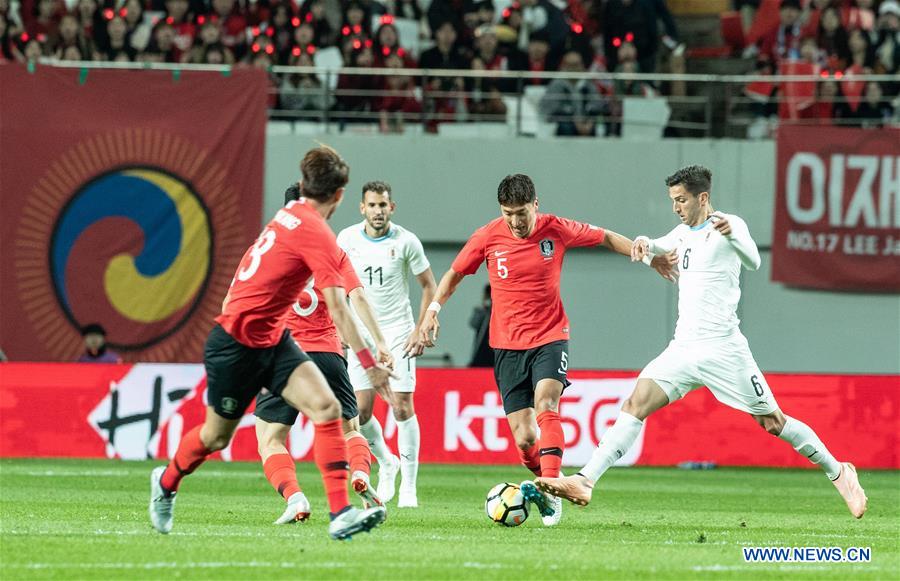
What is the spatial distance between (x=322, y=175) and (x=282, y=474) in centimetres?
238

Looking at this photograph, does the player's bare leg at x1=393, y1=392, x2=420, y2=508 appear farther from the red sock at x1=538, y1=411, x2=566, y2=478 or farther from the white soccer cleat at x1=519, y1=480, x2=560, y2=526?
the white soccer cleat at x1=519, y1=480, x2=560, y2=526

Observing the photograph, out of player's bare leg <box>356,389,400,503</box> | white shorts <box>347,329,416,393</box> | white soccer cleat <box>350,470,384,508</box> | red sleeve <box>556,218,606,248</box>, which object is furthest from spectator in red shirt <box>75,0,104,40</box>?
white soccer cleat <box>350,470,384,508</box>

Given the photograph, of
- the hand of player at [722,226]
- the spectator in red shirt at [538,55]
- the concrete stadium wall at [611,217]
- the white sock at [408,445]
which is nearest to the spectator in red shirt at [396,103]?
the concrete stadium wall at [611,217]

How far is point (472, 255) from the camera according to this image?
1074 centimetres

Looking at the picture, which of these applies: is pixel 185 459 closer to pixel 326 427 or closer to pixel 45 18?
pixel 326 427

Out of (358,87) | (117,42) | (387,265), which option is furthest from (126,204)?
(387,265)

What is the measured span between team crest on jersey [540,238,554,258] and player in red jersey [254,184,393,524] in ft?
4.99

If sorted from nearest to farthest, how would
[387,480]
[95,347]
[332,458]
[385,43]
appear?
[332,458]
[387,480]
[95,347]
[385,43]

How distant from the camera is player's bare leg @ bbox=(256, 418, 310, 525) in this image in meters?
9.54

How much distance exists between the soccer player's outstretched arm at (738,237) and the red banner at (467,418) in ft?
24.5

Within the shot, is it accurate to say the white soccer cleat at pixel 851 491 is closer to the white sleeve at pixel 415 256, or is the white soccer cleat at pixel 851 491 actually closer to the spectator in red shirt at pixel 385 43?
the white sleeve at pixel 415 256

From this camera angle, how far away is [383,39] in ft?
68.9

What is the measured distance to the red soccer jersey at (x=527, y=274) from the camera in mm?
10469

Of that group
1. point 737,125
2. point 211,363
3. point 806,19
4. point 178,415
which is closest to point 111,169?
point 178,415
